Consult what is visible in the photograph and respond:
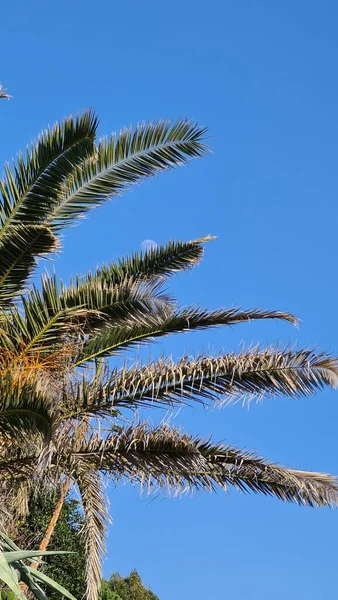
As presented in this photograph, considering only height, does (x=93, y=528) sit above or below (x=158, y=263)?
below

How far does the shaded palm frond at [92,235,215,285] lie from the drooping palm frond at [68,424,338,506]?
1.77 m

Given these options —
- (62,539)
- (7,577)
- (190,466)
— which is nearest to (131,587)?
(62,539)

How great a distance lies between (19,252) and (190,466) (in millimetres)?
2600

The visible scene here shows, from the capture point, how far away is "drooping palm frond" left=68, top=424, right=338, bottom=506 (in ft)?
26.6

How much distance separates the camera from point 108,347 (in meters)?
8.35

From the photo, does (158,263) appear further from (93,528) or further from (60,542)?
(60,542)

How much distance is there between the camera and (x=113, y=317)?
851 centimetres

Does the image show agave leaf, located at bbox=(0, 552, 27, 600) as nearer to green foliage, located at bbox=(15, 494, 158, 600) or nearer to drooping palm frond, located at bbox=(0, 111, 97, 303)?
drooping palm frond, located at bbox=(0, 111, 97, 303)

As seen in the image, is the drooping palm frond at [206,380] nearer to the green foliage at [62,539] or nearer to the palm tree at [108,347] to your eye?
the palm tree at [108,347]

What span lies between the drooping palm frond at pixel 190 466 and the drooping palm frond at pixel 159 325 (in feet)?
2.70

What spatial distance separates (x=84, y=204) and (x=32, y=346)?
5.12 feet

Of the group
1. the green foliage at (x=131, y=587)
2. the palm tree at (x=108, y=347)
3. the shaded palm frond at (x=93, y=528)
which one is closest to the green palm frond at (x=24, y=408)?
the palm tree at (x=108, y=347)

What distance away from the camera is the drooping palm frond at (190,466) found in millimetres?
8102

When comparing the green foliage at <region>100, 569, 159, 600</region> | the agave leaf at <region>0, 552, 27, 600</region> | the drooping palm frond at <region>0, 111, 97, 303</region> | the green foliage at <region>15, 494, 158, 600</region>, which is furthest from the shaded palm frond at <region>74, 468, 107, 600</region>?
the green foliage at <region>100, 569, 159, 600</region>
